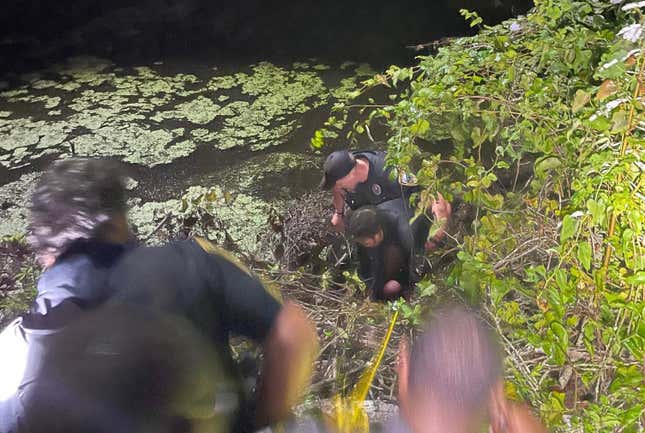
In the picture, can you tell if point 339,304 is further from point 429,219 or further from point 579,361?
point 579,361

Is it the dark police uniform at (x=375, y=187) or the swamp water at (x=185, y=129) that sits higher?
the dark police uniform at (x=375, y=187)

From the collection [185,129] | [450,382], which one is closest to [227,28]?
[185,129]

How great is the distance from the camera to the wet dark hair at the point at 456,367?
2.15ft

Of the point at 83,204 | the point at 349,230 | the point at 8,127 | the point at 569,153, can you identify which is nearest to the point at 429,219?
the point at 349,230

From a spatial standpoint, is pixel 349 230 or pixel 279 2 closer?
pixel 349 230

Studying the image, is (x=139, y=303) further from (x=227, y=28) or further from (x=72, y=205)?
(x=227, y=28)

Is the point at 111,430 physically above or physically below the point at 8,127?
above

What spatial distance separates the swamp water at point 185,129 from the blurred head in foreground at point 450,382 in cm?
95

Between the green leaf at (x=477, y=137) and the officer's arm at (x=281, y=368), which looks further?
the green leaf at (x=477, y=137)

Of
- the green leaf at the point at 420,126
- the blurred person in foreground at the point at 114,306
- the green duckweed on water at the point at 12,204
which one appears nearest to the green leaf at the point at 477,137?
the green leaf at the point at 420,126

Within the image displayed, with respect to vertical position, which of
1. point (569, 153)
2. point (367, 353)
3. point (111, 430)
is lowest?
point (367, 353)

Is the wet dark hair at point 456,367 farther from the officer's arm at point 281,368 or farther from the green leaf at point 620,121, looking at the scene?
the green leaf at point 620,121

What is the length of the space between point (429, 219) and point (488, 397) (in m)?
0.70

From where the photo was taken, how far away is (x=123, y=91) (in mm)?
3016
